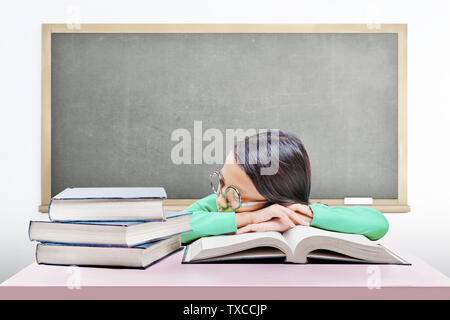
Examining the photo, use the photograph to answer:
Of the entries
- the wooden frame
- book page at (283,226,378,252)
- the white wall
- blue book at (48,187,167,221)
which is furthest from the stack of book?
the white wall

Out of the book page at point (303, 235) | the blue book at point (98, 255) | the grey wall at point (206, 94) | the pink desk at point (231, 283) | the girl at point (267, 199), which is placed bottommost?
the pink desk at point (231, 283)

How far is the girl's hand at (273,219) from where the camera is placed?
2.45 feet

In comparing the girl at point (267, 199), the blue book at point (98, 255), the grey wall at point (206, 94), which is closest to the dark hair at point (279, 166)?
the girl at point (267, 199)

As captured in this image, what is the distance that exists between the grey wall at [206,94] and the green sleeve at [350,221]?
0.96 metres

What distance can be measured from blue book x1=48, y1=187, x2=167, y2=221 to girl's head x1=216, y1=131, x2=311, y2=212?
18cm

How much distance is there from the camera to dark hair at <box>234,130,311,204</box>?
0.75 meters

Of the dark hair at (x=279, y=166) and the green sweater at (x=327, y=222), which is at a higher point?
the dark hair at (x=279, y=166)

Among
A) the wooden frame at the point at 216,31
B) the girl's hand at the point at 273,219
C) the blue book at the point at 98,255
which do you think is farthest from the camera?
the wooden frame at the point at 216,31

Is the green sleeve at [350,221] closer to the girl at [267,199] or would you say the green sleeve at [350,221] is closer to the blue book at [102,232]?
the girl at [267,199]

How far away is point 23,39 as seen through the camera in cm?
177

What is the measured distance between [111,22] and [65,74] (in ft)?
1.05

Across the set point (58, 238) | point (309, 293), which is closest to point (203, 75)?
point (58, 238)

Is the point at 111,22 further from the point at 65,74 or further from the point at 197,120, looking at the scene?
the point at 197,120

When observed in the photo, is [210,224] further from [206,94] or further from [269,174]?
[206,94]
